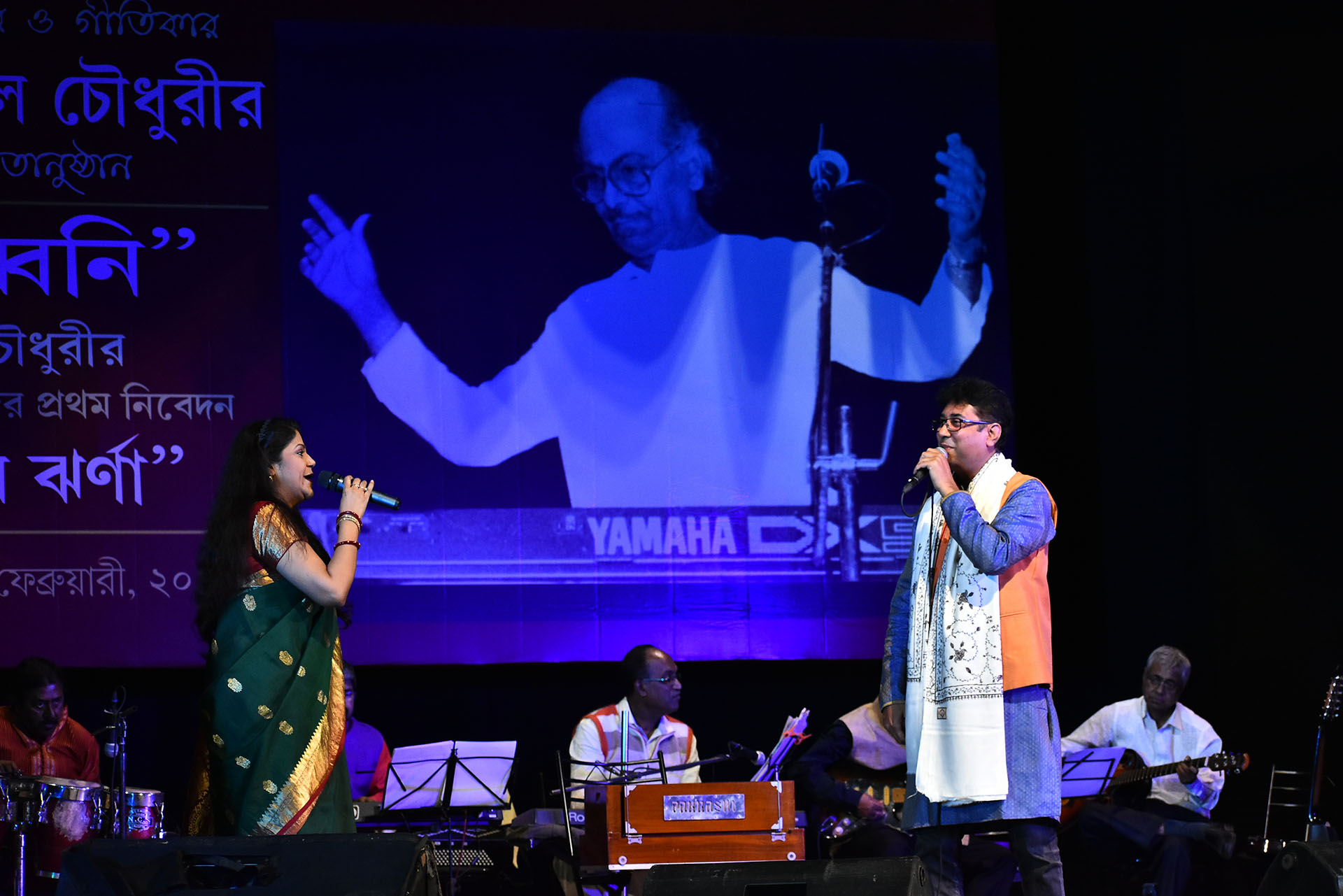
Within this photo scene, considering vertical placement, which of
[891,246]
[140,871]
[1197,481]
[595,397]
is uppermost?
[891,246]

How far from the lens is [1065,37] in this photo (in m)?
6.42

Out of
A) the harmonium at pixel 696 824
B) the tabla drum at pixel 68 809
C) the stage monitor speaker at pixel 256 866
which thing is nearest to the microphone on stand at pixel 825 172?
the harmonium at pixel 696 824

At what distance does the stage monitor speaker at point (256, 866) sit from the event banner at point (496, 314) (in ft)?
12.2

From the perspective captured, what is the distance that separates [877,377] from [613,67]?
1.72m

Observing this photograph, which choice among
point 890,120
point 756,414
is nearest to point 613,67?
point 890,120

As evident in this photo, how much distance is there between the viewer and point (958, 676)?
9.72 feet

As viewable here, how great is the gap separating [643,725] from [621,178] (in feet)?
7.54

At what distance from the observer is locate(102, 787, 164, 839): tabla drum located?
14.6ft

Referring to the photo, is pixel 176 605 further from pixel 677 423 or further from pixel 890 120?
pixel 890 120

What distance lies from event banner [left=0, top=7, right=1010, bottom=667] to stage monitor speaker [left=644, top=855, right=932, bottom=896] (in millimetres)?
3792

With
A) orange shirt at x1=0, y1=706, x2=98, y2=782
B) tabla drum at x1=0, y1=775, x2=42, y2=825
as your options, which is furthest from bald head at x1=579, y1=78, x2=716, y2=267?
tabla drum at x1=0, y1=775, x2=42, y2=825

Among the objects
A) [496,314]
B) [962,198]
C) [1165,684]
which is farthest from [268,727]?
[962,198]

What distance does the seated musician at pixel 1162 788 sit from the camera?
539 cm

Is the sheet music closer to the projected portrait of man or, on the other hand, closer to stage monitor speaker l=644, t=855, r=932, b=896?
the projected portrait of man
